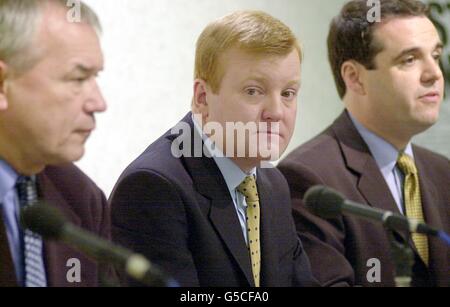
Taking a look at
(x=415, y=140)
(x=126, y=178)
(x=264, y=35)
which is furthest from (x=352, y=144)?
(x=126, y=178)

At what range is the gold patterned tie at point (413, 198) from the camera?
1.90 metres

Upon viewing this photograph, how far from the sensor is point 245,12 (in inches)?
69.6

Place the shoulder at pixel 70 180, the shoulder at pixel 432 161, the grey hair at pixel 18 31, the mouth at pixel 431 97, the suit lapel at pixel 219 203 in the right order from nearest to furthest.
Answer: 1. the grey hair at pixel 18 31
2. the shoulder at pixel 70 180
3. the suit lapel at pixel 219 203
4. the mouth at pixel 431 97
5. the shoulder at pixel 432 161

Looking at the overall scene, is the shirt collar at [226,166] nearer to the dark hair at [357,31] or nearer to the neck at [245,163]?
the neck at [245,163]

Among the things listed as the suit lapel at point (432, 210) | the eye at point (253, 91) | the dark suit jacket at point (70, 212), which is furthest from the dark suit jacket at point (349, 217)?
the dark suit jacket at point (70, 212)

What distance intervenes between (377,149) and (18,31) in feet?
3.03

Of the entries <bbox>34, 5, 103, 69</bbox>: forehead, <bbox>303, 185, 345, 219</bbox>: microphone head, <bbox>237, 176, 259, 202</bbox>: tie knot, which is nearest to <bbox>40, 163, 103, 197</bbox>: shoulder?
<bbox>34, 5, 103, 69</bbox>: forehead

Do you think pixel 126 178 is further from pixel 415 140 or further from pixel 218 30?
pixel 415 140

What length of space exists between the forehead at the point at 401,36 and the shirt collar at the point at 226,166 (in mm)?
472

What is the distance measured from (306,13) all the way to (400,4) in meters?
0.23

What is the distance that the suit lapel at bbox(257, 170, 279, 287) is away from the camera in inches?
68.2

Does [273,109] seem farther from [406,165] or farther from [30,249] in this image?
[30,249]

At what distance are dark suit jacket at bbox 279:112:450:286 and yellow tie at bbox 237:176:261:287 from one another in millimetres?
119

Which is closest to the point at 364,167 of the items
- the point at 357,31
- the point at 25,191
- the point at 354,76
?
the point at 354,76
